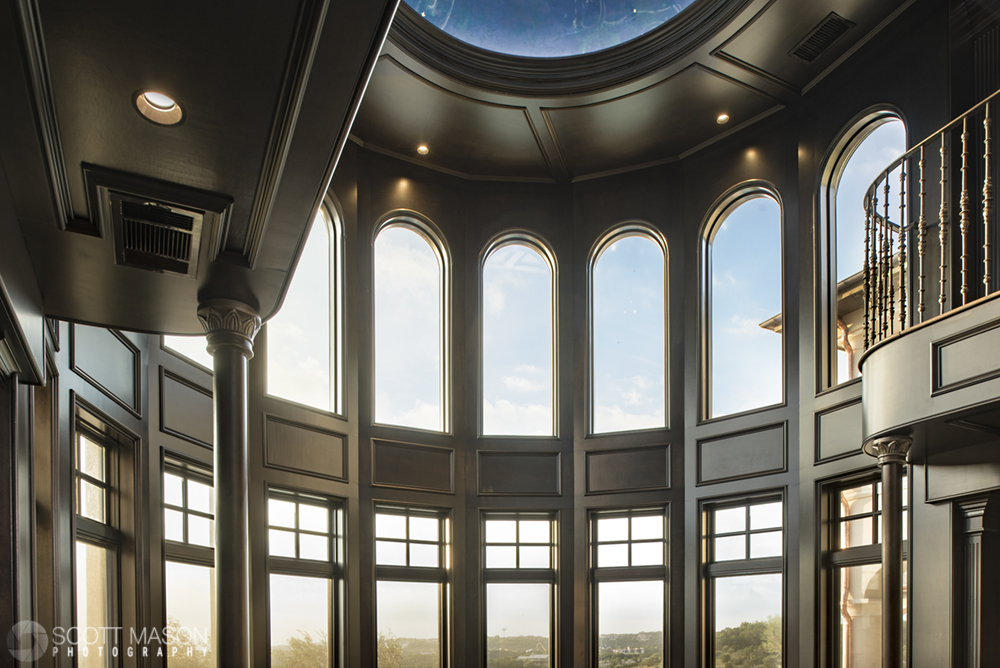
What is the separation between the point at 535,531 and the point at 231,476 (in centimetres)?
480

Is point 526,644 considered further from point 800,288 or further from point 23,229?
point 23,229

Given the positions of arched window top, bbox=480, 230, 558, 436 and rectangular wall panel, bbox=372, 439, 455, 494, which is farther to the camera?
arched window top, bbox=480, 230, 558, 436

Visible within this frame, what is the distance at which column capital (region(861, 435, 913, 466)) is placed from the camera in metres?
4.30

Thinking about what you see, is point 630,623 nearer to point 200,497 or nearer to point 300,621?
point 300,621

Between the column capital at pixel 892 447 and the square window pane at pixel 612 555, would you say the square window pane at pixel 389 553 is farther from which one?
the column capital at pixel 892 447

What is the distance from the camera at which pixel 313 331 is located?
7.14 metres

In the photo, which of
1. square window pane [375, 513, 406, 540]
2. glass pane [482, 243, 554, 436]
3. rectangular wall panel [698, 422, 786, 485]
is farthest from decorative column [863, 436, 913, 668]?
square window pane [375, 513, 406, 540]

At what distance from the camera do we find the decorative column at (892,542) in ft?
14.3

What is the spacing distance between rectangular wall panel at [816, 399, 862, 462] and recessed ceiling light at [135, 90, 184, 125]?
5.40m

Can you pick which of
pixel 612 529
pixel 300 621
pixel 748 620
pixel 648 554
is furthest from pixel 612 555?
pixel 300 621

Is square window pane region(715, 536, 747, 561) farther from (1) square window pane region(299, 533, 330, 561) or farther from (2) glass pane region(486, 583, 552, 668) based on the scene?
(1) square window pane region(299, 533, 330, 561)

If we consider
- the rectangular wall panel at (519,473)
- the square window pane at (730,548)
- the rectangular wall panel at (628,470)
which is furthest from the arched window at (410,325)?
the square window pane at (730,548)

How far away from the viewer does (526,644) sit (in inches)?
300

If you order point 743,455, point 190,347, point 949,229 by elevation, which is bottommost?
point 743,455
